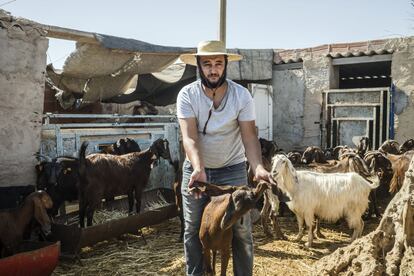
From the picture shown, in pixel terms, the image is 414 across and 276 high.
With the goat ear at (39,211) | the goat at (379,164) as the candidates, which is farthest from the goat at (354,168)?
the goat ear at (39,211)

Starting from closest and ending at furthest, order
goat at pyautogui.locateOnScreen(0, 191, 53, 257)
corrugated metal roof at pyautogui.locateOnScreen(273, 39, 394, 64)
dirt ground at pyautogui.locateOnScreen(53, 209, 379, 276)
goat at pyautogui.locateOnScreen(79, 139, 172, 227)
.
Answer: goat at pyautogui.locateOnScreen(0, 191, 53, 257) → dirt ground at pyautogui.locateOnScreen(53, 209, 379, 276) → goat at pyautogui.locateOnScreen(79, 139, 172, 227) → corrugated metal roof at pyautogui.locateOnScreen(273, 39, 394, 64)

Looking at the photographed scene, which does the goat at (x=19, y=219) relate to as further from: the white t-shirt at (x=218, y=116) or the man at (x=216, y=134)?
the white t-shirt at (x=218, y=116)

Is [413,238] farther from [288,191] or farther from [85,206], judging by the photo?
[85,206]

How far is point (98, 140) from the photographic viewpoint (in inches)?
297

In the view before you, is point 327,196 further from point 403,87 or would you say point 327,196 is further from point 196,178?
point 403,87

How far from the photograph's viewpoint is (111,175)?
6500 millimetres

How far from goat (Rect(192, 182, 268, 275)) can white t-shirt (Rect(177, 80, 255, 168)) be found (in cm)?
39

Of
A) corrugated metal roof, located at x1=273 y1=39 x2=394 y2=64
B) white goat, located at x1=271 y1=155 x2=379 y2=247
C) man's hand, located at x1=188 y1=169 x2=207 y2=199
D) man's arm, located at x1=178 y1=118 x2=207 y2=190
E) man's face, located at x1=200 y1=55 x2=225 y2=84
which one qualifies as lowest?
white goat, located at x1=271 y1=155 x2=379 y2=247

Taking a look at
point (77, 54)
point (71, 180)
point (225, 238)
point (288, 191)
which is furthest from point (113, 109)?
point (225, 238)

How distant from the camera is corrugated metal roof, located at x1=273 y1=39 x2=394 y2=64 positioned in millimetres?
11414

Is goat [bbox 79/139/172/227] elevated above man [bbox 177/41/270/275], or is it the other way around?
man [bbox 177/41/270/275]

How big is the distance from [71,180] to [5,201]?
38.4 inches

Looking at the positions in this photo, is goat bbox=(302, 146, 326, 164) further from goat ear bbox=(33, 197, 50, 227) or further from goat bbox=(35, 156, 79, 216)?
goat ear bbox=(33, 197, 50, 227)

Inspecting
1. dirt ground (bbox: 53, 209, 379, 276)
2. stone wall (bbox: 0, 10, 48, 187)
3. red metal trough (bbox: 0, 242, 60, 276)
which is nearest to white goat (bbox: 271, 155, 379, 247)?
dirt ground (bbox: 53, 209, 379, 276)
